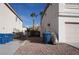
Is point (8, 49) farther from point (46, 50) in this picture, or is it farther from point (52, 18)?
point (52, 18)

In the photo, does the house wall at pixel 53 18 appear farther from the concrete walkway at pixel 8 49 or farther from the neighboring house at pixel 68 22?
the concrete walkway at pixel 8 49

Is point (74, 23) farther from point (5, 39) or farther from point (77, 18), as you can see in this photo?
point (5, 39)

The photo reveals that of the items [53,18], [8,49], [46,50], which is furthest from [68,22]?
[8,49]

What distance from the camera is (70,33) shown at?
1595cm

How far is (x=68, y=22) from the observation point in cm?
1580

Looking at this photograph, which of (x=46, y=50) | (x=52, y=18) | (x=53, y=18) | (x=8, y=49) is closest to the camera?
(x=46, y=50)

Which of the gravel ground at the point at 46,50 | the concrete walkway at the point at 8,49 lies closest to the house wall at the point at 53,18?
the gravel ground at the point at 46,50

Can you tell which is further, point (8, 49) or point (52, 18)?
point (52, 18)

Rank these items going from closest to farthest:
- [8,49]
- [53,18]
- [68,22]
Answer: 1. [8,49]
2. [68,22]
3. [53,18]

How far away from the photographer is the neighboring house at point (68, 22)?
15.6m

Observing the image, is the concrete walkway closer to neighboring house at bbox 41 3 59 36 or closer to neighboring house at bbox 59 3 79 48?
neighboring house at bbox 59 3 79 48

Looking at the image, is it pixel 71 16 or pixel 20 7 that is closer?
pixel 71 16

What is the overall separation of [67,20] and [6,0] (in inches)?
219
